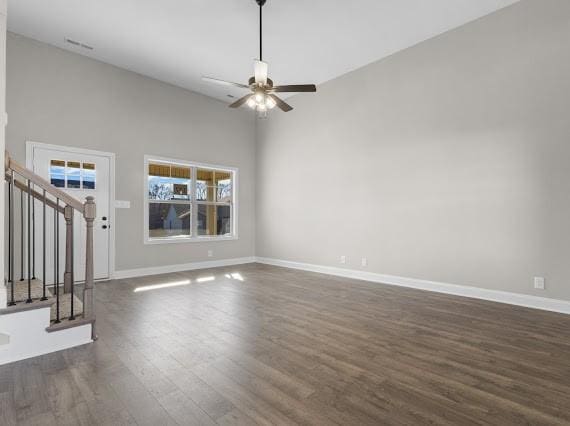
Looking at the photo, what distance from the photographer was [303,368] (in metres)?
2.20

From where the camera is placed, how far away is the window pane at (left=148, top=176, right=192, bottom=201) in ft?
19.7

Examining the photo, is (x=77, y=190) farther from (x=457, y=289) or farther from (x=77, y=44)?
(x=457, y=289)

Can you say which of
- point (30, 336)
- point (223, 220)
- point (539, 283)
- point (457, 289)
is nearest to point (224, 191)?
point (223, 220)

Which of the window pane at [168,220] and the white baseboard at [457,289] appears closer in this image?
the white baseboard at [457,289]

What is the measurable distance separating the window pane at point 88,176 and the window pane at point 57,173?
29 cm

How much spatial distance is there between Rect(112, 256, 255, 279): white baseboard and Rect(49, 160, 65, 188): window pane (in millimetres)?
1756

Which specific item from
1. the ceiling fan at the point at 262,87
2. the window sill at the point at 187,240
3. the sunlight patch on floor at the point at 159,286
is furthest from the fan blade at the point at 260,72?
the window sill at the point at 187,240

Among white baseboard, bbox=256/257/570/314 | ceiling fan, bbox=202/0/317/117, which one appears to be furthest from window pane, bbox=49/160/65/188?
white baseboard, bbox=256/257/570/314

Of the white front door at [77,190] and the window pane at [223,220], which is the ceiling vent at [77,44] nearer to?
the white front door at [77,190]

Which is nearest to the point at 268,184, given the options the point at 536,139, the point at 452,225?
the point at 452,225

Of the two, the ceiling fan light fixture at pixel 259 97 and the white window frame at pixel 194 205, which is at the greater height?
the ceiling fan light fixture at pixel 259 97

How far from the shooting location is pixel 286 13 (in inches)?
156

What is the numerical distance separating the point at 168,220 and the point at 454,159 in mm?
5372

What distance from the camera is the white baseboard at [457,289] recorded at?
3566 millimetres
